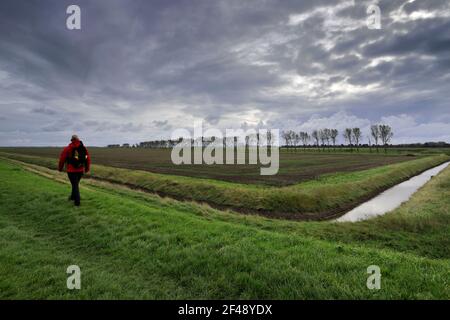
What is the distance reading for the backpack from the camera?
1132cm

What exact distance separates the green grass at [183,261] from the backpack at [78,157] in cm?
206

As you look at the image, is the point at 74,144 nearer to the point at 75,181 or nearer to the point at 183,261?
the point at 75,181

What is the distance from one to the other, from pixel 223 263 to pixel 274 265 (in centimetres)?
126

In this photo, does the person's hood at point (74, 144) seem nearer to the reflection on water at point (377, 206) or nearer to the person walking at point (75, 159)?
the person walking at point (75, 159)

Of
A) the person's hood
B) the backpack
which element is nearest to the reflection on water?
the backpack

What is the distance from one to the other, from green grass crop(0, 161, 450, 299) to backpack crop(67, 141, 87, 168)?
2.06m

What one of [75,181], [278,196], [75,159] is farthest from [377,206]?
[75,159]

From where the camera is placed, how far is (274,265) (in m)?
6.06

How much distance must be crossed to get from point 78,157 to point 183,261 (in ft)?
26.6

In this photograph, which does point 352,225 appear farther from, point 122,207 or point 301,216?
point 122,207

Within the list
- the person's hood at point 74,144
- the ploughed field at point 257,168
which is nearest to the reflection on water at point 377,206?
the ploughed field at point 257,168

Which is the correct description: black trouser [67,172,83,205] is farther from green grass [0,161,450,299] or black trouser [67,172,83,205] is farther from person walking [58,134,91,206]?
green grass [0,161,450,299]

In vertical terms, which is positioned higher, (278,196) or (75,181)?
(75,181)

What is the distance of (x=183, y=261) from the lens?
250 inches
